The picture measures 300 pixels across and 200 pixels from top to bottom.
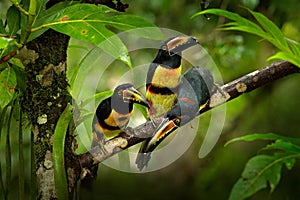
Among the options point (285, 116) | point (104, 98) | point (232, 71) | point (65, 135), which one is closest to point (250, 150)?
point (285, 116)

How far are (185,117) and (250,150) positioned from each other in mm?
1596

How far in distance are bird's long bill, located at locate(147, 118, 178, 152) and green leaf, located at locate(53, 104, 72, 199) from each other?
0.48ft

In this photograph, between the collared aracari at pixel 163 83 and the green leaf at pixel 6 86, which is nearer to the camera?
the green leaf at pixel 6 86

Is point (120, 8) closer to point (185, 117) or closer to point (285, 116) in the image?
point (185, 117)

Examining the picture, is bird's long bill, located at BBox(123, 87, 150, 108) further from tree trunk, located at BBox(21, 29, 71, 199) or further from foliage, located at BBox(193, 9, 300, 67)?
foliage, located at BBox(193, 9, 300, 67)

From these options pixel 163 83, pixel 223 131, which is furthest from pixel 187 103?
pixel 223 131

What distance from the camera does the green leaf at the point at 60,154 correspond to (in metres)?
0.90

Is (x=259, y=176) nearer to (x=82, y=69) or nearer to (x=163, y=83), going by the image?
(x=163, y=83)

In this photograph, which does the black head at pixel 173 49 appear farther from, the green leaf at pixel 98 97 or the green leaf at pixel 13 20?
the green leaf at pixel 13 20

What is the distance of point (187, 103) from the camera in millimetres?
968

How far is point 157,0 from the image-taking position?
1.96 meters

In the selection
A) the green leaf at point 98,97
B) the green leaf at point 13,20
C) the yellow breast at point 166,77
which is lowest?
the green leaf at point 98,97

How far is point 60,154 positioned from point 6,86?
141 mm

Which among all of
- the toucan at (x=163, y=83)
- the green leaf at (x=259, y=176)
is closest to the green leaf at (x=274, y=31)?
the toucan at (x=163, y=83)
